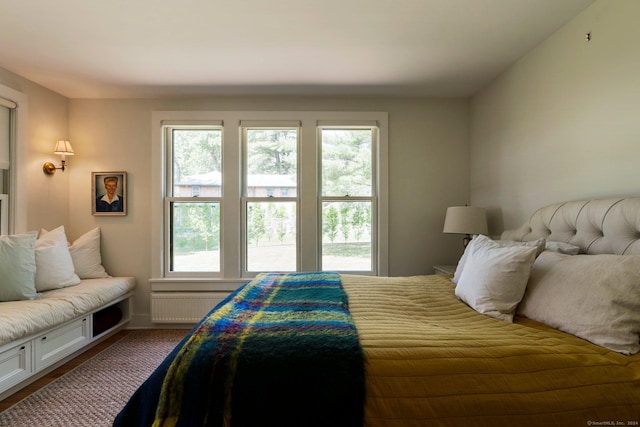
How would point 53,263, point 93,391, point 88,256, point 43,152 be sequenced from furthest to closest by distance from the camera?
point 88,256, point 43,152, point 53,263, point 93,391

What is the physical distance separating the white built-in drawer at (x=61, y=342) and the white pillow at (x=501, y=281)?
9.69ft

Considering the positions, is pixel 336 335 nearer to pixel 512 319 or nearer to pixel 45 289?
→ pixel 512 319

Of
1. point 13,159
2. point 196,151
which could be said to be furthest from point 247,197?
point 13,159

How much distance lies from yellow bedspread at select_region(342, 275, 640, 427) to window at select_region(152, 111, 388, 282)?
7.20 ft

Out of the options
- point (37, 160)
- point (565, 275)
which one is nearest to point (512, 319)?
point (565, 275)

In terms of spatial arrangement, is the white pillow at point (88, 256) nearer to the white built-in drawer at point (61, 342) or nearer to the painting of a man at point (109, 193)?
the painting of a man at point (109, 193)

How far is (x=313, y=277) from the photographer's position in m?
2.19

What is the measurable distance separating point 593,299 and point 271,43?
2393 mm

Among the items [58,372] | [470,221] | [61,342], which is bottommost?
[58,372]

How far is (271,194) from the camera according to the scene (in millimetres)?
3336

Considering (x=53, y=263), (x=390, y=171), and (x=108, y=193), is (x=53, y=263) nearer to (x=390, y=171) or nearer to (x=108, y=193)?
(x=108, y=193)

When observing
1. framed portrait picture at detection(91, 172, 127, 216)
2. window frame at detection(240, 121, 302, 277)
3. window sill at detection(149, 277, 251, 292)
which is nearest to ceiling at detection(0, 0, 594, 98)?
window frame at detection(240, 121, 302, 277)

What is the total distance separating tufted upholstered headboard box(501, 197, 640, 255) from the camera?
4.70 ft

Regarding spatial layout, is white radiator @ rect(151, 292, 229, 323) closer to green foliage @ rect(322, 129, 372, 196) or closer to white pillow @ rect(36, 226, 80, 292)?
white pillow @ rect(36, 226, 80, 292)
